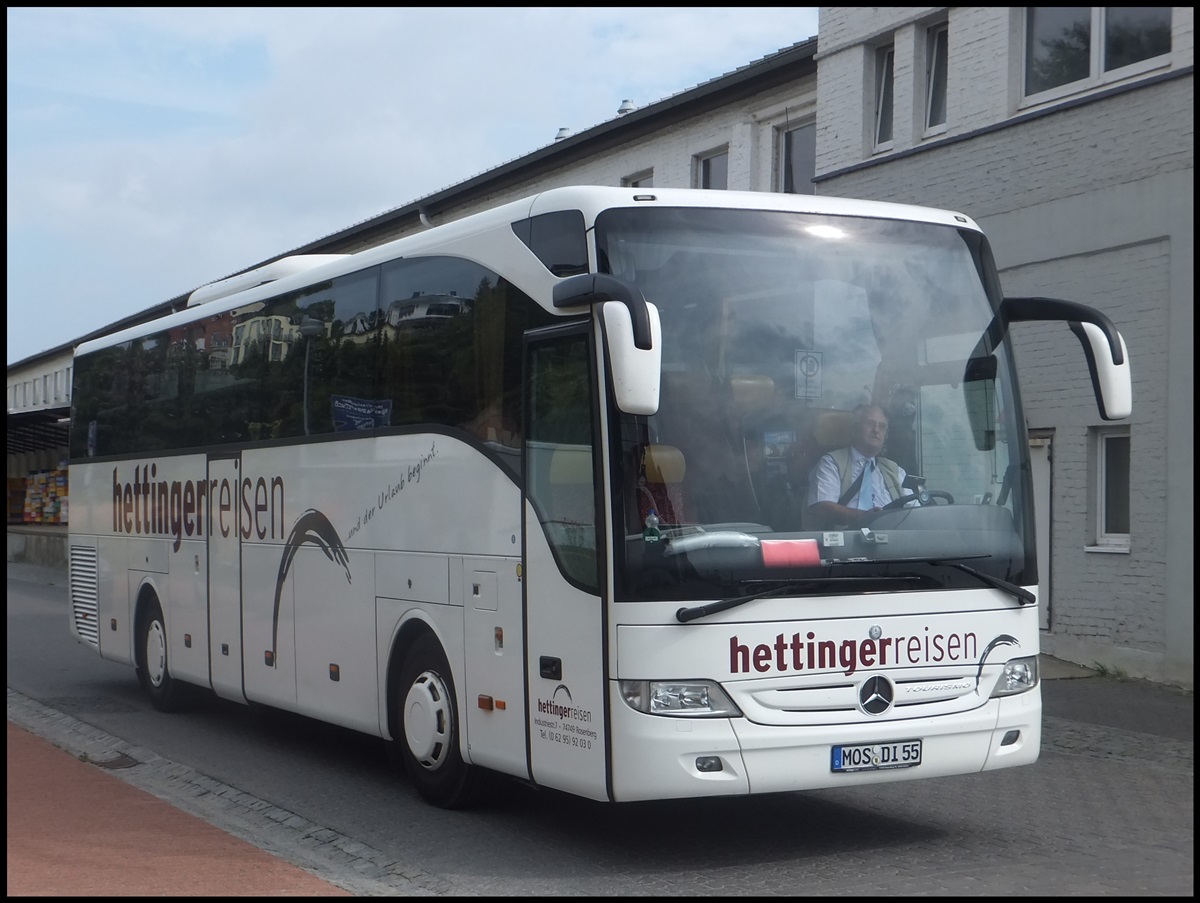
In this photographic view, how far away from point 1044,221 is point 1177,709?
5.60 meters

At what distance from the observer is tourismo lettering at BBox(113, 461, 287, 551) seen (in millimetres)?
11508

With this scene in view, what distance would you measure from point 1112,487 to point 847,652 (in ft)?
31.4

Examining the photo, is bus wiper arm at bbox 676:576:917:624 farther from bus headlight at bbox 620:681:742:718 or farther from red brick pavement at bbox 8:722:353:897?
red brick pavement at bbox 8:722:353:897

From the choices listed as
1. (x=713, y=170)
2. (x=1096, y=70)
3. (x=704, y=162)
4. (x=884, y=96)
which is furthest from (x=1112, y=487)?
(x=704, y=162)

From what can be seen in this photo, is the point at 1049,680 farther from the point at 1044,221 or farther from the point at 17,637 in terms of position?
the point at 17,637

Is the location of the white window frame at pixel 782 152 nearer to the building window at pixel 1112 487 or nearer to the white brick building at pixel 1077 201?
the white brick building at pixel 1077 201

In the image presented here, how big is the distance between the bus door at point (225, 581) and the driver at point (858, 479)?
5929 millimetres

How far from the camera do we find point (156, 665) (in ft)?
45.7

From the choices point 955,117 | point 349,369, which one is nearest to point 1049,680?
point 955,117

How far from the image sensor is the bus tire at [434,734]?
28.6 ft

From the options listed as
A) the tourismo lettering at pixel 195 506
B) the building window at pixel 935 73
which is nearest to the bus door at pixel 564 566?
the tourismo lettering at pixel 195 506

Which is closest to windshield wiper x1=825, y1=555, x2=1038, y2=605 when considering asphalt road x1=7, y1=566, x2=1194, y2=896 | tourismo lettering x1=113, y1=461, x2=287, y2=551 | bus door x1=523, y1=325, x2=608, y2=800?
asphalt road x1=7, y1=566, x2=1194, y2=896

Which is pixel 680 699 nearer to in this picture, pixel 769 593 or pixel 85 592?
pixel 769 593

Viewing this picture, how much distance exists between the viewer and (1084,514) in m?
15.9
